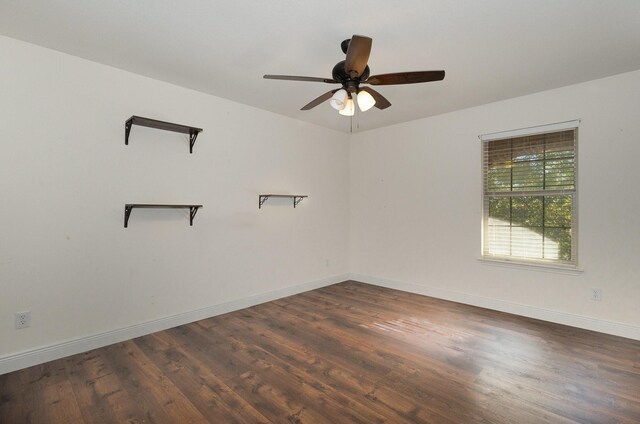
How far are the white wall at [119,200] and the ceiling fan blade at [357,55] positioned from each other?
2.07 meters

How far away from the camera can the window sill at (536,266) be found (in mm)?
3281

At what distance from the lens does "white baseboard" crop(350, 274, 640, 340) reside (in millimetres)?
3025

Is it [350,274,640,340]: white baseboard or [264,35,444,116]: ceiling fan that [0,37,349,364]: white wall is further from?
[350,274,640,340]: white baseboard

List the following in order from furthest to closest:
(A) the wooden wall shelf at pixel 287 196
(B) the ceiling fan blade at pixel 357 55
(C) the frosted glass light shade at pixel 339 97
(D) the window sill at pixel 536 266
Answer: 1. (A) the wooden wall shelf at pixel 287 196
2. (D) the window sill at pixel 536 266
3. (C) the frosted glass light shade at pixel 339 97
4. (B) the ceiling fan blade at pixel 357 55

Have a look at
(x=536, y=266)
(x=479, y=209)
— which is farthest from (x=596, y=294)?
(x=479, y=209)

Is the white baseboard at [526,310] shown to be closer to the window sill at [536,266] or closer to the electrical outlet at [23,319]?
the window sill at [536,266]

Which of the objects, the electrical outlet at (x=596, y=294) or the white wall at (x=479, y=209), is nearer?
the white wall at (x=479, y=209)

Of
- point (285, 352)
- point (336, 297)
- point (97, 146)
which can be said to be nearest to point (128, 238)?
point (97, 146)

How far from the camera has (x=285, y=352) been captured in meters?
2.67

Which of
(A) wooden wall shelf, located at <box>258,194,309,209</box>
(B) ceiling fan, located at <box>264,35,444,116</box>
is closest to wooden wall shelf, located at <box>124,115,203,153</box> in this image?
(A) wooden wall shelf, located at <box>258,194,309,209</box>

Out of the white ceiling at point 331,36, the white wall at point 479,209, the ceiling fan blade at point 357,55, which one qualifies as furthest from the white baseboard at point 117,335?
the ceiling fan blade at point 357,55

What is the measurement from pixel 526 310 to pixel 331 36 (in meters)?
3.51

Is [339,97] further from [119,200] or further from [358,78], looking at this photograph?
[119,200]

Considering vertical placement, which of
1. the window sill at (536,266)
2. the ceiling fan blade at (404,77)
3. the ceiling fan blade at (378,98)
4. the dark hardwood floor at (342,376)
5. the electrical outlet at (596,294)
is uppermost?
the ceiling fan blade at (404,77)
